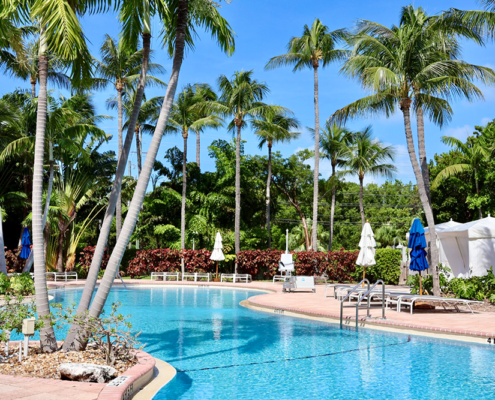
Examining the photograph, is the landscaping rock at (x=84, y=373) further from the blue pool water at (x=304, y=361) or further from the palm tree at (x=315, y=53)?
the palm tree at (x=315, y=53)

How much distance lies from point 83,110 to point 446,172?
2173cm

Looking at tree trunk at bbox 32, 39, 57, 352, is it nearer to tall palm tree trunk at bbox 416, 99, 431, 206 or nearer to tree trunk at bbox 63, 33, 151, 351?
tree trunk at bbox 63, 33, 151, 351

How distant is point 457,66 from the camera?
14742mm

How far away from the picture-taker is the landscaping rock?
5.64 meters

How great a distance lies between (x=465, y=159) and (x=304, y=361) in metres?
A: 24.9

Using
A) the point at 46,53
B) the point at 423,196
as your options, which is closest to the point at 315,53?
the point at 423,196

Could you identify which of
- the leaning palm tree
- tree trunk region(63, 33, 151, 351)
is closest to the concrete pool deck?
tree trunk region(63, 33, 151, 351)

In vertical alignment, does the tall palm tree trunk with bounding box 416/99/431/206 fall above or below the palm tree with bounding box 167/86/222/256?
below

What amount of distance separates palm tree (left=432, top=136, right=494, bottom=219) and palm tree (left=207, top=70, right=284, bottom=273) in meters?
10.4

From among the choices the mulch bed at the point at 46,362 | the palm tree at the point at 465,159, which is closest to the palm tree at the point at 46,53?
the mulch bed at the point at 46,362

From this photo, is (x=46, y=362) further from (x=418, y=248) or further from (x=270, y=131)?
(x=270, y=131)

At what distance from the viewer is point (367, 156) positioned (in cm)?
3234

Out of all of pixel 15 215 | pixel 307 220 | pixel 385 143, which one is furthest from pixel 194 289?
pixel 307 220

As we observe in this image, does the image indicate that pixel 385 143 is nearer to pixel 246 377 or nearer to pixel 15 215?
pixel 15 215
